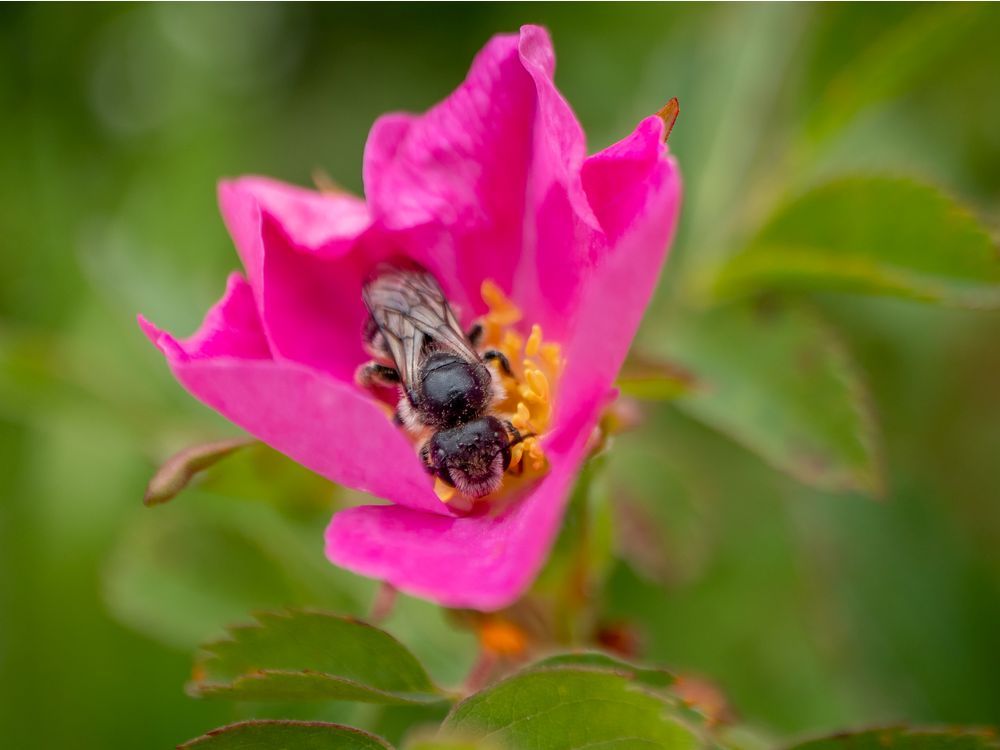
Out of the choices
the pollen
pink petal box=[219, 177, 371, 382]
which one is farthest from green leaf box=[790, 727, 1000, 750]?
pink petal box=[219, 177, 371, 382]

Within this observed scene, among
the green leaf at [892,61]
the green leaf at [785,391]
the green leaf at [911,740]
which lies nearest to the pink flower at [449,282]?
the green leaf at [785,391]

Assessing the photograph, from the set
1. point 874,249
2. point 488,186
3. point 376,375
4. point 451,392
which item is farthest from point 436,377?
point 874,249

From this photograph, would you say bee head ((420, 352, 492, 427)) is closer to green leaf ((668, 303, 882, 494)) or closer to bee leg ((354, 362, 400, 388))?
bee leg ((354, 362, 400, 388))

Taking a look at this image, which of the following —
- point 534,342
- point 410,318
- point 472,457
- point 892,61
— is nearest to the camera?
point 472,457

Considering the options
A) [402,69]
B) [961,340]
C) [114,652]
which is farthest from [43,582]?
[961,340]

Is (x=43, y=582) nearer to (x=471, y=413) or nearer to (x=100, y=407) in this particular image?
(x=100, y=407)

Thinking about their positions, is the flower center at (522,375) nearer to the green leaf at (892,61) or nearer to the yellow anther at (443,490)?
the yellow anther at (443,490)

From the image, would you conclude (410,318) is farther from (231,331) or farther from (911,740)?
(911,740)
